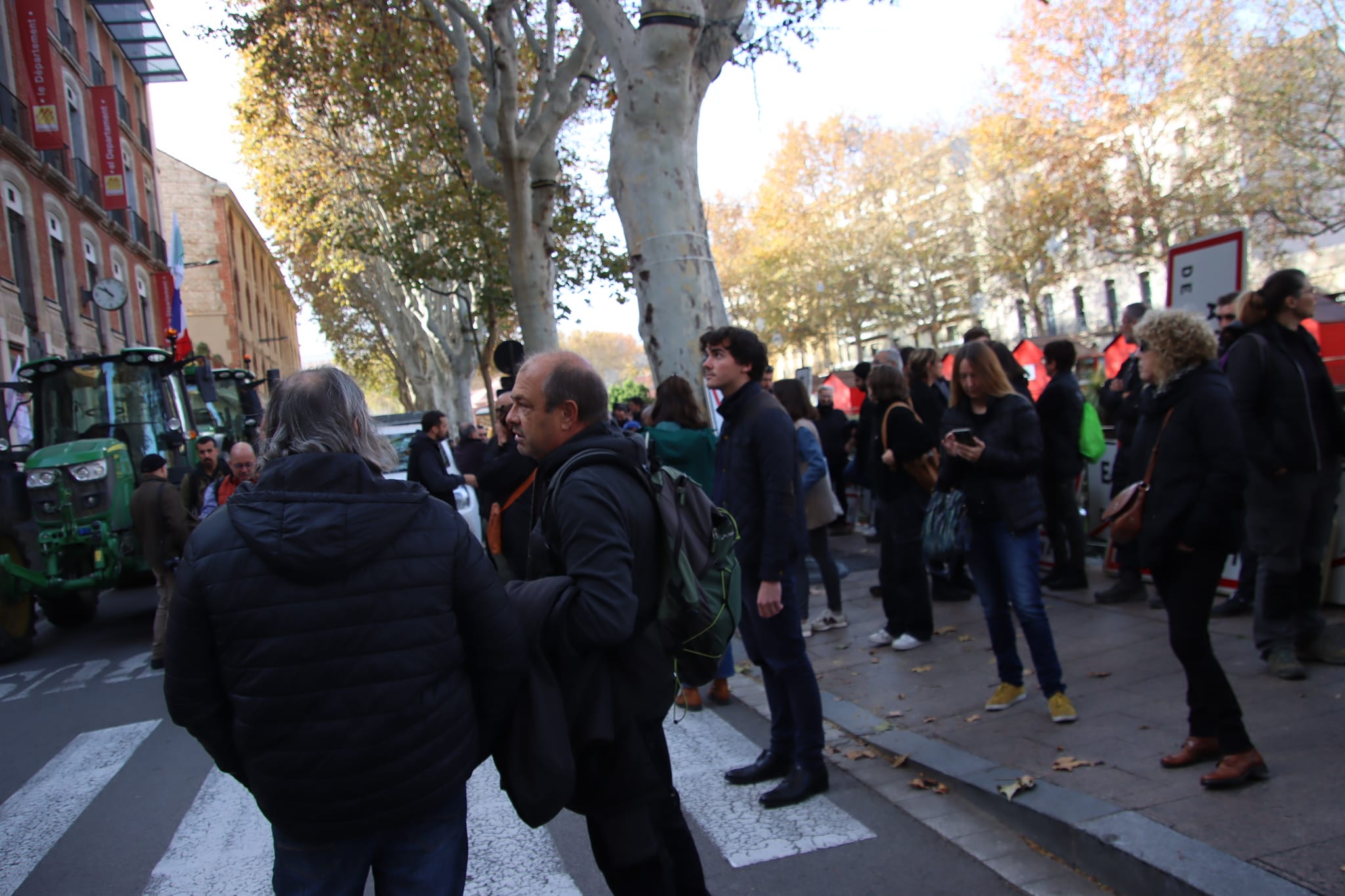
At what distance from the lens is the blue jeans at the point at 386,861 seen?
2156 mm

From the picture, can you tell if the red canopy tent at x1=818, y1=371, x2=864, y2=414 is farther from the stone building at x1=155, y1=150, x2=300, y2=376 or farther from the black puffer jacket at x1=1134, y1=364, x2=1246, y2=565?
the stone building at x1=155, y1=150, x2=300, y2=376

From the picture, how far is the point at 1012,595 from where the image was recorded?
4887mm

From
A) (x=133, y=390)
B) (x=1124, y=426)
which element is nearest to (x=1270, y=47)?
(x=1124, y=426)

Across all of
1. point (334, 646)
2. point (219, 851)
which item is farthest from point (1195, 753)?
point (219, 851)

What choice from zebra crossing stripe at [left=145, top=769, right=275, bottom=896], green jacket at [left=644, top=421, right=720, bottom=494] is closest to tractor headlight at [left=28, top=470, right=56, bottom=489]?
zebra crossing stripe at [left=145, top=769, right=275, bottom=896]

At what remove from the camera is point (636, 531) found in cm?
248

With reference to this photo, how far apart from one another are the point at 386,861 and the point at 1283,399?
4580 millimetres

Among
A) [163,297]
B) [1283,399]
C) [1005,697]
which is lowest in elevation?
[1005,697]

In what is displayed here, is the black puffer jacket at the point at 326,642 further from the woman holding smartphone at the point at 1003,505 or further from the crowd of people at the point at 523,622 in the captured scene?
the woman holding smartphone at the point at 1003,505

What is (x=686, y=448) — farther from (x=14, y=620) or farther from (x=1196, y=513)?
(x=14, y=620)

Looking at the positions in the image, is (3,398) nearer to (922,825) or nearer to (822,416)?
(822,416)

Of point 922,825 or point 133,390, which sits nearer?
point 922,825

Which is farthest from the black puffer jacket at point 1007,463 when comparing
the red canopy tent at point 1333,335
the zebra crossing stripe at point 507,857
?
the red canopy tent at point 1333,335

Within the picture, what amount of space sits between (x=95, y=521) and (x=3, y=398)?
2.39 m
